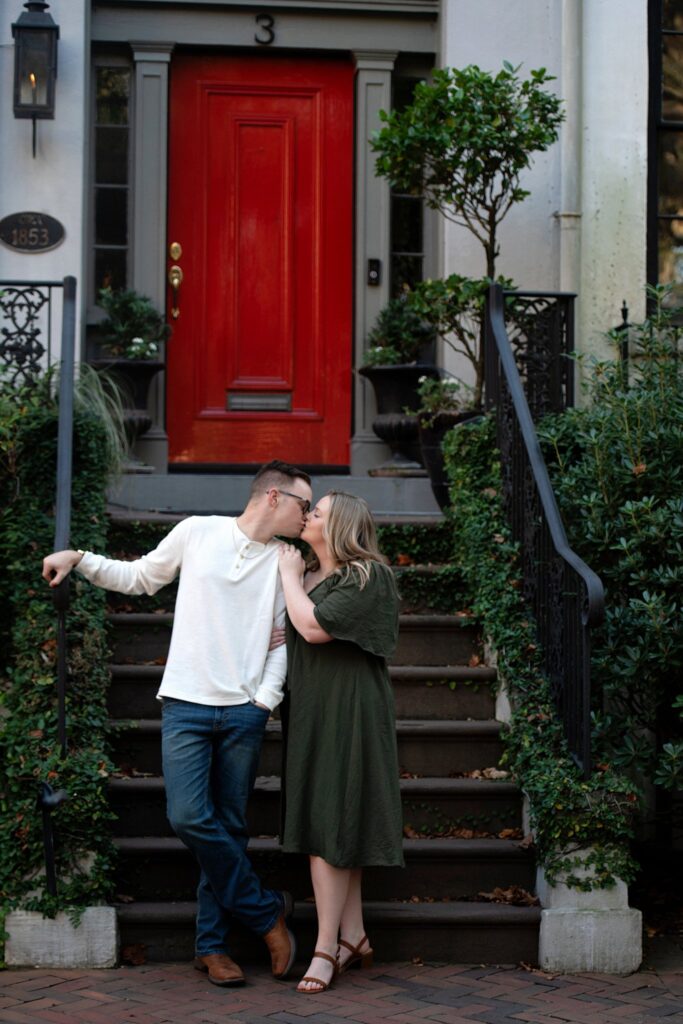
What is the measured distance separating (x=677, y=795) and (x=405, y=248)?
12.8ft

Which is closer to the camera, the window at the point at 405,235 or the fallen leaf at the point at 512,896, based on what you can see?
the fallen leaf at the point at 512,896

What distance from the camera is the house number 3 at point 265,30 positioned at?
29.7 ft

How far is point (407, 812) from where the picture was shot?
5684mm

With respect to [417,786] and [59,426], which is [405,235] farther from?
[417,786]

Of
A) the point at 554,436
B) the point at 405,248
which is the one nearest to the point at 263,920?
the point at 554,436

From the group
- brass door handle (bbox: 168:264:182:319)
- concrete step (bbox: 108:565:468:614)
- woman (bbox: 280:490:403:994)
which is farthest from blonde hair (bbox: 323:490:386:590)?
brass door handle (bbox: 168:264:182:319)

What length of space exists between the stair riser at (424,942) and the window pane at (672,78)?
227 inches

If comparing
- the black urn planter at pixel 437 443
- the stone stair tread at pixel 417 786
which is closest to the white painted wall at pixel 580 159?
the black urn planter at pixel 437 443

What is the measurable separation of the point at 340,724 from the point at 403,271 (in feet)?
16.3

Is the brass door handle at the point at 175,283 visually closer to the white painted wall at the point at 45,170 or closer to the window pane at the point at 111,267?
the window pane at the point at 111,267

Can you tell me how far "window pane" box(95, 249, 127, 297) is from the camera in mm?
9062

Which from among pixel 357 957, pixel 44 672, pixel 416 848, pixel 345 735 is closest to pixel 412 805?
pixel 416 848

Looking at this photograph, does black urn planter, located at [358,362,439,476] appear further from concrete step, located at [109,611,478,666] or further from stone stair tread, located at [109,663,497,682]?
stone stair tread, located at [109,663,497,682]

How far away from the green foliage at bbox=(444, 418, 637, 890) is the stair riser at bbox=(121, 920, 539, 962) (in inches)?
11.1
